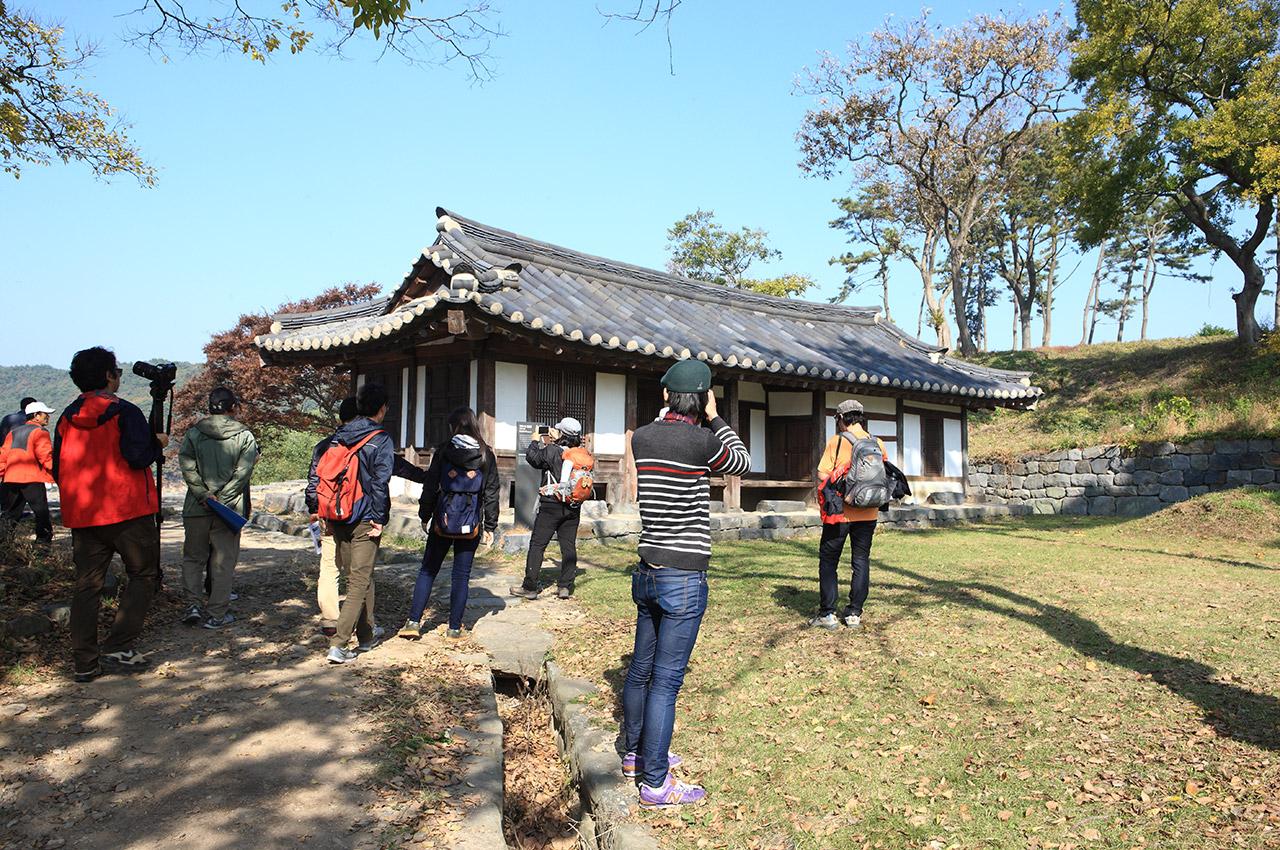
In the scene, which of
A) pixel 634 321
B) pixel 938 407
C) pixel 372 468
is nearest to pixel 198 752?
pixel 372 468

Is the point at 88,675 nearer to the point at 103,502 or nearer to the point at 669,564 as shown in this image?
the point at 103,502

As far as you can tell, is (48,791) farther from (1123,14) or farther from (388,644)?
(1123,14)

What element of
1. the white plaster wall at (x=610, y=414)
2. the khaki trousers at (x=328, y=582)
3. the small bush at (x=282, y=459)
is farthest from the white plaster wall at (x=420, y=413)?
Answer: the small bush at (x=282, y=459)

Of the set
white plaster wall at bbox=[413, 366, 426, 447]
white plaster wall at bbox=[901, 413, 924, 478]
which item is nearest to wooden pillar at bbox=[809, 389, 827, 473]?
white plaster wall at bbox=[901, 413, 924, 478]

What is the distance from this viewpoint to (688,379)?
3.40 meters

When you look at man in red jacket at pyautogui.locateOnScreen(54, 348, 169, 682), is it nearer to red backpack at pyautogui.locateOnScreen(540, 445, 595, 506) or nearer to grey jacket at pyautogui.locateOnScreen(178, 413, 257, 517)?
grey jacket at pyautogui.locateOnScreen(178, 413, 257, 517)

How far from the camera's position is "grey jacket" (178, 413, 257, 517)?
17.7 feet

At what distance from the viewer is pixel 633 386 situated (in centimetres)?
1220

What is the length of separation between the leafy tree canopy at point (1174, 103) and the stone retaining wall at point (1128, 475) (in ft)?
18.4

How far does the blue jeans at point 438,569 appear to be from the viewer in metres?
5.44

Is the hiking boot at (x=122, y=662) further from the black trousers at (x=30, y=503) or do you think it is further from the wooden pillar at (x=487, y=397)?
the wooden pillar at (x=487, y=397)

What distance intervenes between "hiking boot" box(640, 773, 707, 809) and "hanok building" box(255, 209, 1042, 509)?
701cm

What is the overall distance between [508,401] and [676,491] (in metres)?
7.95

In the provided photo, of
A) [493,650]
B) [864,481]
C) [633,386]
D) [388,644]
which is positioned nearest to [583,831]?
[493,650]
